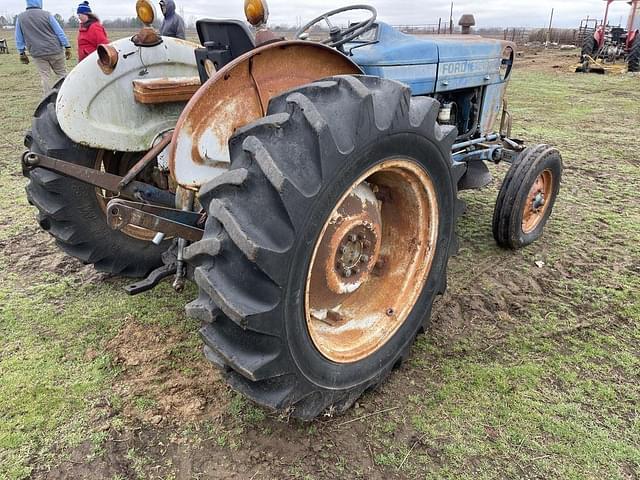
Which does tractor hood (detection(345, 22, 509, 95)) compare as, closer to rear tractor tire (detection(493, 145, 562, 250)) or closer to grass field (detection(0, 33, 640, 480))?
rear tractor tire (detection(493, 145, 562, 250))

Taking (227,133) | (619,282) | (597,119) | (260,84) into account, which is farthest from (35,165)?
(597,119)

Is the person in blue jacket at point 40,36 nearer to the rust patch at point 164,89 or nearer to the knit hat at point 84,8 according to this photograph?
the knit hat at point 84,8

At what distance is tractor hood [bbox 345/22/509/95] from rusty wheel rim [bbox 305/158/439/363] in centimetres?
96

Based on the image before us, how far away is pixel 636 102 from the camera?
9703 mm

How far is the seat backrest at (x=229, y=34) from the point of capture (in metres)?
2.04

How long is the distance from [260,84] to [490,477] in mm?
1721

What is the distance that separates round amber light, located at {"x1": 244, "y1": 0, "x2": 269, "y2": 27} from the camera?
2.02m

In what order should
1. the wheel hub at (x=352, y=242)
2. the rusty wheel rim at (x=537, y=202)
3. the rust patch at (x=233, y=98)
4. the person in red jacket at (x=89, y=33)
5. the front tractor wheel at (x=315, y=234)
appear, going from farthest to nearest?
the person in red jacket at (x=89, y=33) → the rusty wheel rim at (x=537, y=202) → the wheel hub at (x=352, y=242) → the rust patch at (x=233, y=98) → the front tractor wheel at (x=315, y=234)

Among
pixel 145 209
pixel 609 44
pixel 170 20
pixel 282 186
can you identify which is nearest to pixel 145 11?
pixel 145 209

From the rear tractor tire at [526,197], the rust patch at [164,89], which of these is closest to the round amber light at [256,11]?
the rust patch at [164,89]

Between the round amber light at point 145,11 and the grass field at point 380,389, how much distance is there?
4.96 feet

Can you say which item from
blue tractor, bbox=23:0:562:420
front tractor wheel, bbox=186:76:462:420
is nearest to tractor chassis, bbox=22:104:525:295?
blue tractor, bbox=23:0:562:420

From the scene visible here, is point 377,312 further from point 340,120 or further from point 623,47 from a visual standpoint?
point 623,47

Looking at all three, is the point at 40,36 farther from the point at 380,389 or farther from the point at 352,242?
the point at 380,389
